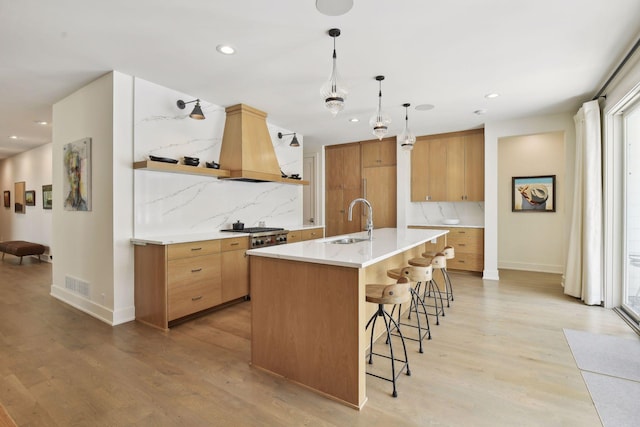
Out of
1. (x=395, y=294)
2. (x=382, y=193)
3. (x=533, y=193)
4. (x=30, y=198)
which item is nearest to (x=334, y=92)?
(x=395, y=294)

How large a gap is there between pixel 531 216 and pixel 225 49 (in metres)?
5.68

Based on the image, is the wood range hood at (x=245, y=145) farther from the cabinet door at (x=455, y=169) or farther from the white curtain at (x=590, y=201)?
the white curtain at (x=590, y=201)

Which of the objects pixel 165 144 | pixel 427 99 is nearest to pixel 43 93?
pixel 165 144

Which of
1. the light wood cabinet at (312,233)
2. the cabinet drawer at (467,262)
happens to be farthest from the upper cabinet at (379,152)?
the cabinet drawer at (467,262)

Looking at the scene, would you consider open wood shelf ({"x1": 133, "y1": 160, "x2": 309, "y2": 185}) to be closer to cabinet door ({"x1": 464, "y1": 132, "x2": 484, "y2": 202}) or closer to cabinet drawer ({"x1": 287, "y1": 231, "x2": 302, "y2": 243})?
cabinet drawer ({"x1": 287, "y1": 231, "x2": 302, "y2": 243})

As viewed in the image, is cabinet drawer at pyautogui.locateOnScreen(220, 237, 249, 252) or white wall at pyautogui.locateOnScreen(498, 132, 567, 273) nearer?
cabinet drawer at pyautogui.locateOnScreen(220, 237, 249, 252)

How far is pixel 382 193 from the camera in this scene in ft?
20.6

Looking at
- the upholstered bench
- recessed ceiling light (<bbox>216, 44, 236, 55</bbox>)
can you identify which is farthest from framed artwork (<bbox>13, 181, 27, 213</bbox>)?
recessed ceiling light (<bbox>216, 44, 236, 55</bbox>)

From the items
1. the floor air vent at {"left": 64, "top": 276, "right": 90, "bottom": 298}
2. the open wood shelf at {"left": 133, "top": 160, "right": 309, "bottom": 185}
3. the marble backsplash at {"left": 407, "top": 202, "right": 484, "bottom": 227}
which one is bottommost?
the floor air vent at {"left": 64, "top": 276, "right": 90, "bottom": 298}

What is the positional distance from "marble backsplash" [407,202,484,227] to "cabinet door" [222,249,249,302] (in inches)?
134

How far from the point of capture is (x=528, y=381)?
6.98ft

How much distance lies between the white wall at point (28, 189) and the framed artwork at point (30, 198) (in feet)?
0.30

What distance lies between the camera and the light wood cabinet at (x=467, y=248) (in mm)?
5289

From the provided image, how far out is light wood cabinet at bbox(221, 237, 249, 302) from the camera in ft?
12.0
